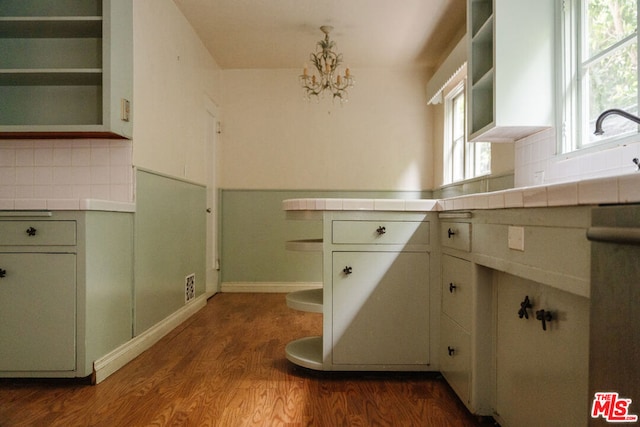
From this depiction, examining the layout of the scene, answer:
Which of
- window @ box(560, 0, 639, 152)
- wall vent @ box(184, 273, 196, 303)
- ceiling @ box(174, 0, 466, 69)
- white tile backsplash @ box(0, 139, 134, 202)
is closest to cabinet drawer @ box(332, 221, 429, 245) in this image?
window @ box(560, 0, 639, 152)

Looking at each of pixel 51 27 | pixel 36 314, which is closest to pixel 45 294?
pixel 36 314

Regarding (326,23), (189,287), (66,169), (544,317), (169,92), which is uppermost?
(326,23)

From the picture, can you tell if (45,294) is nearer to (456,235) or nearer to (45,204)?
(45,204)

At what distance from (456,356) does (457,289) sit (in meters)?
0.29

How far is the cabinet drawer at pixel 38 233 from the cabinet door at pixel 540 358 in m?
1.97

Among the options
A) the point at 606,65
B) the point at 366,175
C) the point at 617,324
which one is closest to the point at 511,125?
the point at 606,65

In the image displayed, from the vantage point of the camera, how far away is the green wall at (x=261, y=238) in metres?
4.70

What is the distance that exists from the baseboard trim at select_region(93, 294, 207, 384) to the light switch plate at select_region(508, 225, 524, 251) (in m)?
2.01

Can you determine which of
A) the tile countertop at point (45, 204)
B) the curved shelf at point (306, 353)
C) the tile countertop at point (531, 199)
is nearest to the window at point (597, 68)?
the tile countertop at point (531, 199)

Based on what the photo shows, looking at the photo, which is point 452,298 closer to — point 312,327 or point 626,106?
point 626,106

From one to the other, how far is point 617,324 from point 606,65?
1.61 meters

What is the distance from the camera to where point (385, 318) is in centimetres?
205

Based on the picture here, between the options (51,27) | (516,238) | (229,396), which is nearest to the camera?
(516,238)

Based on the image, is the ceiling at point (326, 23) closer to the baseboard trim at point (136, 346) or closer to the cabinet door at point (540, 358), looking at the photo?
the baseboard trim at point (136, 346)
